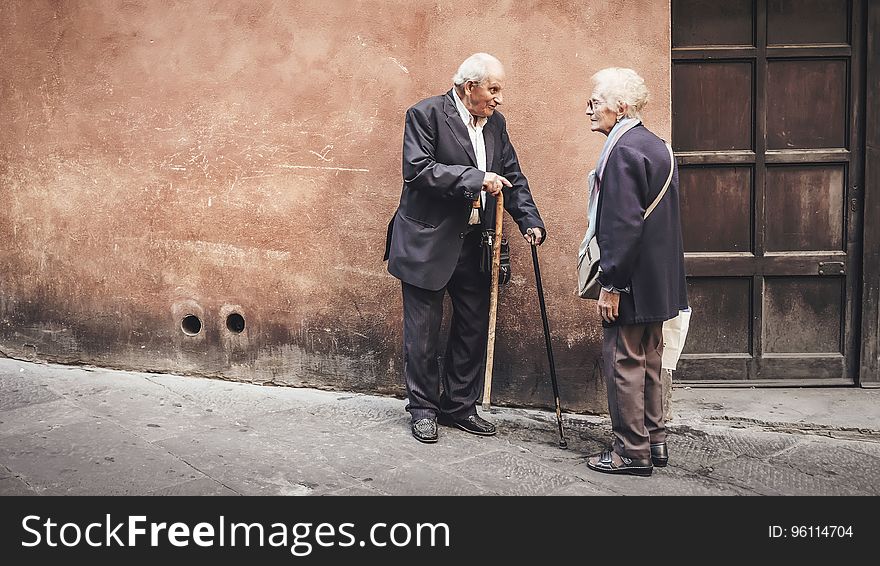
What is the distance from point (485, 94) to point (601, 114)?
2.09ft

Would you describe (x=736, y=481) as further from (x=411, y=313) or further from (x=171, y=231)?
(x=171, y=231)

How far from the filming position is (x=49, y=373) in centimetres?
559

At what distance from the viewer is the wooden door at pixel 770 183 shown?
17.6 ft

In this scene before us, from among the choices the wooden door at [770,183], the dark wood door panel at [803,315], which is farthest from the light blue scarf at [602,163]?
the dark wood door panel at [803,315]

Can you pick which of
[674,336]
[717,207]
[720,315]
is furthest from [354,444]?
[717,207]

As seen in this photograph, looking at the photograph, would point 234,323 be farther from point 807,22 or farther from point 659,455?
point 807,22

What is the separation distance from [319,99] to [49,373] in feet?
7.23

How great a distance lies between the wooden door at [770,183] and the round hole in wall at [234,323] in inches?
99.9

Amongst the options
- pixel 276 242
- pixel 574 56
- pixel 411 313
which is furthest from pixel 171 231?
pixel 574 56

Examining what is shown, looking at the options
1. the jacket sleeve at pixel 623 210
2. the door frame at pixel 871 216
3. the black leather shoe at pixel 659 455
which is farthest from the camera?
the door frame at pixel 871 216

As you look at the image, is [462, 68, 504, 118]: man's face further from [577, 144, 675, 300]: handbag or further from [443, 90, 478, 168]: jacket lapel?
[577, 144, 675, 300]: handbag

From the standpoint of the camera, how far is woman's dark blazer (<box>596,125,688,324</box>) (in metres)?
4.02

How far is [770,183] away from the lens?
17.9 feet

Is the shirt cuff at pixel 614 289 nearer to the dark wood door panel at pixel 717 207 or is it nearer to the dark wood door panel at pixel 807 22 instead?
the dark wood door panel at pixel 717 207
